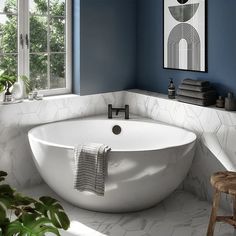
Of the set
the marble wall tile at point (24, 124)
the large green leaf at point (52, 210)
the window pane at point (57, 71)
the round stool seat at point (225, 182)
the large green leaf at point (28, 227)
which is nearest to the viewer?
the large green leaf at point (28, 227)

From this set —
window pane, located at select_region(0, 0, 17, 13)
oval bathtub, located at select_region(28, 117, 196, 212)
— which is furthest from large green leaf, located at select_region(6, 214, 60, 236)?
window pane, located at select_region(0, 0, 17, 13)

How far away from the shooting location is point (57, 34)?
4273mm

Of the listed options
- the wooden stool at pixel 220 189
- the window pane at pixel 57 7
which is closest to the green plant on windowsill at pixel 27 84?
the window pane at pixel 57 7

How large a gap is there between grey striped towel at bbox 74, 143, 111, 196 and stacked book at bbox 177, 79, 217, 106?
1.01m

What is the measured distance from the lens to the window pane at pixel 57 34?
13.9ft

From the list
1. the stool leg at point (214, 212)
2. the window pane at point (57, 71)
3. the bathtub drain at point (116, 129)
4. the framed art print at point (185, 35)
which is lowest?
the stool leg at point (214, 212)

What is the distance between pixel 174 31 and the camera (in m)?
4.16

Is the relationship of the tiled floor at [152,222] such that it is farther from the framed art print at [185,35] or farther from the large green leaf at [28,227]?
the large green leaf at [28,227]

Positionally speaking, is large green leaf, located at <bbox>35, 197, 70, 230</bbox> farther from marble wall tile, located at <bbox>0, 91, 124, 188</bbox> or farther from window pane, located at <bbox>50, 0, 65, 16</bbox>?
window pane, located at <bbox>50, 0, 65, 16</bbox>

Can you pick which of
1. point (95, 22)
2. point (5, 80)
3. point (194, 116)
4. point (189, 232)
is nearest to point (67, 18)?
point (95, 22)

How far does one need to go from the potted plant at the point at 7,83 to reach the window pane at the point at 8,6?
0.57 meters

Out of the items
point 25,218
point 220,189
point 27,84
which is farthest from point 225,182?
point 27,84

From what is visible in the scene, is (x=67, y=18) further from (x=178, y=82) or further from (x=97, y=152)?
(x=97, y=152)

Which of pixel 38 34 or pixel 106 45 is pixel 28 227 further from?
pixel 106 45
